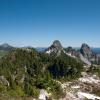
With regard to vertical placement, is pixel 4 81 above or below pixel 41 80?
above

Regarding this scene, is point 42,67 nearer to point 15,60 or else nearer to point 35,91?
point 15,60

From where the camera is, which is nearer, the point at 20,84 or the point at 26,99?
the point at 26,99

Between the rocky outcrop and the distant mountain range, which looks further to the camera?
the rocky outcrop

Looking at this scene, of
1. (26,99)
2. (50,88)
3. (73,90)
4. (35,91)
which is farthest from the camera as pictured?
(73,90)

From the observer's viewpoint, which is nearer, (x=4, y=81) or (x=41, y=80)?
(x=4, y=81)

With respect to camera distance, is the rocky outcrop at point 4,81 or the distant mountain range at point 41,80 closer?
the distant mountain range at point 41,80

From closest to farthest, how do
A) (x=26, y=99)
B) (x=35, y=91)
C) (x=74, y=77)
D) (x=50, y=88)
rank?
(x=26, y=99)
(x=35, y=91)
(x=50, y=88)
(x=74, y=77)

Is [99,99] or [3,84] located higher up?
[3,84]

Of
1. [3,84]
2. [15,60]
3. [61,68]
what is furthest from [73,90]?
[15,60]

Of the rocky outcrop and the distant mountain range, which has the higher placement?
the rocky outcrop

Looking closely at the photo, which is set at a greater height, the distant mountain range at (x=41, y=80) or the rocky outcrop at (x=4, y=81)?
the rocky outcrop at (x=4, y=81)
